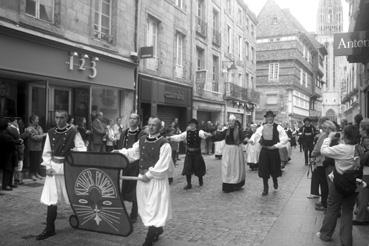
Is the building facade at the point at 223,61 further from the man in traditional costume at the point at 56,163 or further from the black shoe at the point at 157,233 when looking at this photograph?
the black shoe at the point at 157,233

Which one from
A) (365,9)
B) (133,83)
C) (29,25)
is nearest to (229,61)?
(133,83)

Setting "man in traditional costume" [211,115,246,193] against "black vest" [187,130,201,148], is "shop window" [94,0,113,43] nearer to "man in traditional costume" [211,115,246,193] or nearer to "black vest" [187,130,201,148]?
"black vest" [187,130,201,148]

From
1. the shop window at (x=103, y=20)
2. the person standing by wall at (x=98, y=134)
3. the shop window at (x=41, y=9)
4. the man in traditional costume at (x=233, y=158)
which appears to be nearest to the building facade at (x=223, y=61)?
the shop window at (x=103, y=20)

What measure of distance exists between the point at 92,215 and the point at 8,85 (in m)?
7.35

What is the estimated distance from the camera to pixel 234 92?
2802 cm

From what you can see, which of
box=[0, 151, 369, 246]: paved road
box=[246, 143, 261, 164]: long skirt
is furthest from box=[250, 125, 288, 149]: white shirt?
box=[246, 143, 261, 164]: long skirt

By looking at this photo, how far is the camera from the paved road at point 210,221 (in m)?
5.43

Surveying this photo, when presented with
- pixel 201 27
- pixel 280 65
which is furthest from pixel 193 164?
pixel 280 65

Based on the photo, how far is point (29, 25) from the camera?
1077cm

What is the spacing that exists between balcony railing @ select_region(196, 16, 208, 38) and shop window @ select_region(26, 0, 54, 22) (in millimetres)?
11200

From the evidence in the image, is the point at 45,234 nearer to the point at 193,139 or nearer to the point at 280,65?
the point at 193,139

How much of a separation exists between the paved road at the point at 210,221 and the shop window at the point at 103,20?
636 centimetres

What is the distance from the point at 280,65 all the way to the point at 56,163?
4279 centimetres

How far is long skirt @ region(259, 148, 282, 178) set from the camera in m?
8.99
